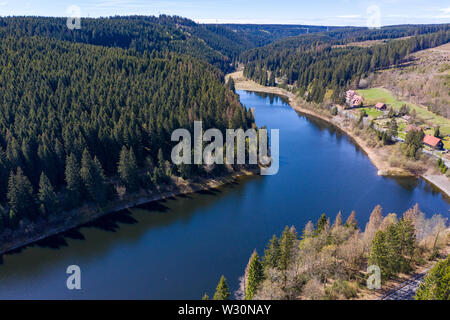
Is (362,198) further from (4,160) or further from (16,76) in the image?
(16,76)

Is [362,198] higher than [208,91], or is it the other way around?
[208,91]

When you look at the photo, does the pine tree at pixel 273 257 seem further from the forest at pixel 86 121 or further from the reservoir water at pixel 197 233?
the forest at pixel 86 121

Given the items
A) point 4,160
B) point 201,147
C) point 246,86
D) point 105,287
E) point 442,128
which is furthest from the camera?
point 246,86

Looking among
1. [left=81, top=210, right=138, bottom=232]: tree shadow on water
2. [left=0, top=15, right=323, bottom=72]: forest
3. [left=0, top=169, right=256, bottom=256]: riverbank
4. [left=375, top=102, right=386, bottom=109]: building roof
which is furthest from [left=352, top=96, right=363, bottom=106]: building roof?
[left=0, top=15, right=323, bottom=72]: forest

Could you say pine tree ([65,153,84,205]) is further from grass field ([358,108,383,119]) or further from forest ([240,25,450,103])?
forest ([240,25,450,103])

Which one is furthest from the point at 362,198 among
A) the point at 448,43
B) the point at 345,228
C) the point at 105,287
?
the point at 448,43

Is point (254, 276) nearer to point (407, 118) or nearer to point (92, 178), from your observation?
point (92, 178)
